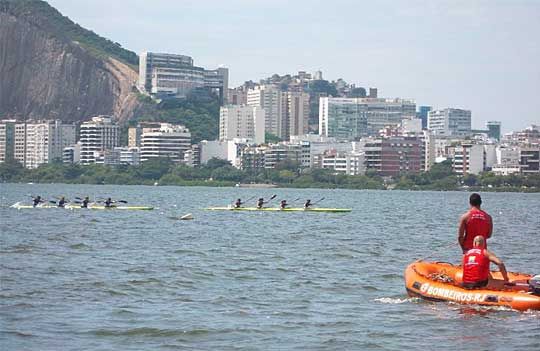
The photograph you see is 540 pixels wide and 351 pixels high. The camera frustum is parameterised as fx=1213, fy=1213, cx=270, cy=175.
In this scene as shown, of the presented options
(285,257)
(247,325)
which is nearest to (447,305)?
(247,325)

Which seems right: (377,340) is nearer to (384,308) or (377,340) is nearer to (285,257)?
(384,308)

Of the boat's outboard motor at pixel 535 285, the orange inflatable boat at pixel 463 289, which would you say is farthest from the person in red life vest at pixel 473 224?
the boat's outboard motor at pixel 535 285

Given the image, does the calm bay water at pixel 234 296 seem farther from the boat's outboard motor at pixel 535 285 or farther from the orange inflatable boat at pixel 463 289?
the boat's outboard motor at pixel 535 285

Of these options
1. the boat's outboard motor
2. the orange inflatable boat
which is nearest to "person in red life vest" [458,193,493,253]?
the orange inflatable boat

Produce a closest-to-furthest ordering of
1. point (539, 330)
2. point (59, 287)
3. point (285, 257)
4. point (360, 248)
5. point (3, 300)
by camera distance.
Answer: point (539, 330), point (3, 300), point (59, 287), point (285, 257), point (360, 248)

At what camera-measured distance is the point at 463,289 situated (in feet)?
87.9

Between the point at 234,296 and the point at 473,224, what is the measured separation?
6080 mm

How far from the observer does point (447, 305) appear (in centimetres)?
2703

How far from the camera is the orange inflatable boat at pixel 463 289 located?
25.9m

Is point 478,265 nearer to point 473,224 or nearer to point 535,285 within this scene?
point 473,224

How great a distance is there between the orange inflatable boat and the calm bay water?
0.25m

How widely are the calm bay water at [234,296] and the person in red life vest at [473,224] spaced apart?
1.57 m

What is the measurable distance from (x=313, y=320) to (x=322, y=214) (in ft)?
193

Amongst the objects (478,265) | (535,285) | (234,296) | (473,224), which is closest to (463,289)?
(478,265)
